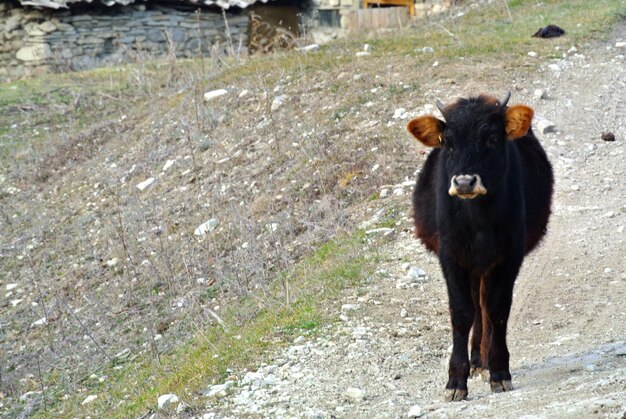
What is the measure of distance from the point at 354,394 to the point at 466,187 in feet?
5.07

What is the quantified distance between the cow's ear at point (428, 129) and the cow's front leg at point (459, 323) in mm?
733

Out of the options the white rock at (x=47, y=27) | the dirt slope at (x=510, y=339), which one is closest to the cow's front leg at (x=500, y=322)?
the dirt slope at (x=510, y=339)

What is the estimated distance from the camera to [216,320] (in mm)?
9852

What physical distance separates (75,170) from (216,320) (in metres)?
7.43

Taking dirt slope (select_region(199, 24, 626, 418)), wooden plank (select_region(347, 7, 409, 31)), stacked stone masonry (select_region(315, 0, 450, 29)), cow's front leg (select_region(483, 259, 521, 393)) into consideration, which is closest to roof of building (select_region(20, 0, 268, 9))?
stacked stone masonry (select_region(315, 0, 450, 29))

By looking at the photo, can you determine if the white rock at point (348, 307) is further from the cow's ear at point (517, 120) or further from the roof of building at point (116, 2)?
the roof of building at point (116, 2)

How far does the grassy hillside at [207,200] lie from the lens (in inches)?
378

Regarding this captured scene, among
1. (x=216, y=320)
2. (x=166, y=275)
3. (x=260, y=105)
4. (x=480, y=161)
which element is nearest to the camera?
(x=480, y=161)

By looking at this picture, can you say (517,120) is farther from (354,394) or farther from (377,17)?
(377,17)

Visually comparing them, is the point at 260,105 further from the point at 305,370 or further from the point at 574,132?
the point at 305,370

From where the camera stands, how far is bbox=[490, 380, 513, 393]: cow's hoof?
6324 millimetres

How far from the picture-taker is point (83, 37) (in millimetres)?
23734

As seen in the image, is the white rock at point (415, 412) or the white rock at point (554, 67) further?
the white rock at point (554, 67)

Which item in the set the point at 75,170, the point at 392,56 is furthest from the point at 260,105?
the point at 75,170
